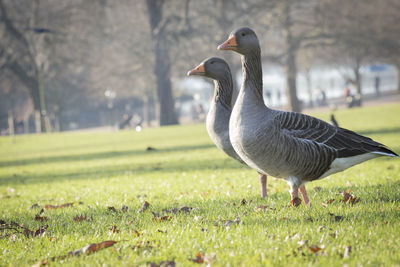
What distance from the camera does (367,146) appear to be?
430 cm

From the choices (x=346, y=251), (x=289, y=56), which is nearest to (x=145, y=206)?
(x=346, y=251)

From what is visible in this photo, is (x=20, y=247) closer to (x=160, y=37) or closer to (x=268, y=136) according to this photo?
(x=268, y=136)

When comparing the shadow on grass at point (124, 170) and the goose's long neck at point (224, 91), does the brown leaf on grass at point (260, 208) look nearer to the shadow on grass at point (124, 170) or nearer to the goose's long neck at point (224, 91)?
the goose's long neck at point (224, 91)

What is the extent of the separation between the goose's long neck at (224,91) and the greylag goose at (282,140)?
52.1 inches

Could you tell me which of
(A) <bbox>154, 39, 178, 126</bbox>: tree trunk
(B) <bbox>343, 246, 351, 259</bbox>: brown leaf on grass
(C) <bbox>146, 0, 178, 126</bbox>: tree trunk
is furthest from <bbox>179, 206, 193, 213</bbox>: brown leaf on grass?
(A) <bbox>154, 39, 178, 126</bbox>: tree trunk

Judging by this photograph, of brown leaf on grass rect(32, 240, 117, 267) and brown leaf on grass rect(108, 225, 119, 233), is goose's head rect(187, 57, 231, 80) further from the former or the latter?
brown leaf on grass rect(32, 240, 117, 267)

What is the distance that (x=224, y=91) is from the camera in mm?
5812

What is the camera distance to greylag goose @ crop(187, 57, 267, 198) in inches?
211

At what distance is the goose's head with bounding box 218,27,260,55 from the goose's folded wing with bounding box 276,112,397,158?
2.90ft

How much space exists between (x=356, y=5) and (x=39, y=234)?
3081 cm

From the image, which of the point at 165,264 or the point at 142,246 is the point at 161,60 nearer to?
the point at 142,246

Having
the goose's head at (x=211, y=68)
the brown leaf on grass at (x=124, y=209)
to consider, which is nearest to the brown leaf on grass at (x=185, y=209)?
the brown leaf on grass at (x=124, y=209)

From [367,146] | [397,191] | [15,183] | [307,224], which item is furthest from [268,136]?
[15,183]

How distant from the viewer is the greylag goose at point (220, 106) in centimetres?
535
